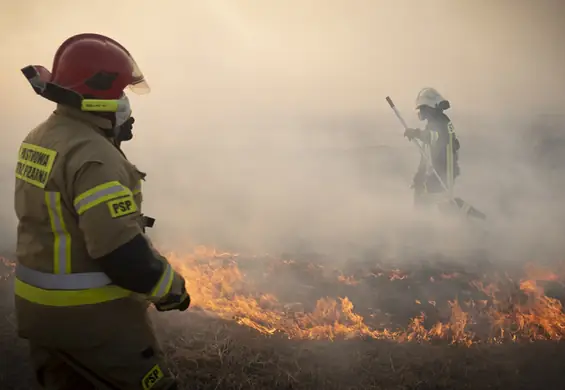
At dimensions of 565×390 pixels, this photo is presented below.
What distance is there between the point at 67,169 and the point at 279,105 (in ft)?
40.0

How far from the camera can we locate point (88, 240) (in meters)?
1.86

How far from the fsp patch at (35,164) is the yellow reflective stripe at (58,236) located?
7cm

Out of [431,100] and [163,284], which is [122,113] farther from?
[431,100]

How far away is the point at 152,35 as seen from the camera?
10.9 meters

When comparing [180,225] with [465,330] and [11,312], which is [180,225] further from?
[465,330]

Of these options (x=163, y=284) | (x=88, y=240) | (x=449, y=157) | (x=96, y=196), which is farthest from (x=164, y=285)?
(x=449, y=157)

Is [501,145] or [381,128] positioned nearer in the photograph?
[501,145]

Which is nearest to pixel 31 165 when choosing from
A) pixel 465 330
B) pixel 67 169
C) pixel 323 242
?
pixel 67 169

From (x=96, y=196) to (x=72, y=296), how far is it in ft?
1.54

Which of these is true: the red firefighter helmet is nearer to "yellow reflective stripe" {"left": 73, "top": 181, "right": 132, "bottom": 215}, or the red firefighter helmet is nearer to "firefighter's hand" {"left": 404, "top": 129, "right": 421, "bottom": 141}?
"yellow reflective stripe" {"left": 73, "top": 181, "right": 132, "bottom": 215}

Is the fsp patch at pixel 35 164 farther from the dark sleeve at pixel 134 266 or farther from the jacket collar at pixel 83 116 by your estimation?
the dark sleeve at pixel 134 266

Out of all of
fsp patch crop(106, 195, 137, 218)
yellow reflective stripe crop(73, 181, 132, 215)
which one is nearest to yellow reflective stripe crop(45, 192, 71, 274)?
yellow reflective stripe crop(73, 181, 132, 215)

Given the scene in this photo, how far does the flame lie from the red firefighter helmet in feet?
8.60

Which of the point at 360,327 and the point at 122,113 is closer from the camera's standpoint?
the point at 122,113
